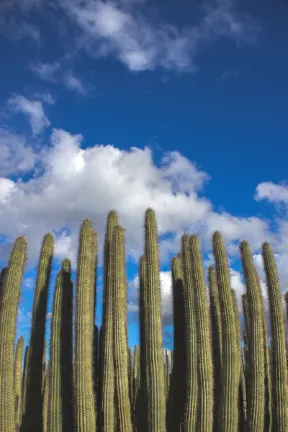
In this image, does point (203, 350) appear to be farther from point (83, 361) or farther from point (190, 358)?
point (83, 361)

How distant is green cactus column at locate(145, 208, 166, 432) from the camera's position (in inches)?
261

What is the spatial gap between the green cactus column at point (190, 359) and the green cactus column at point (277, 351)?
1.45 meters

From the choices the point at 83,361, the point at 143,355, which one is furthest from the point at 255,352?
the point at 83,361

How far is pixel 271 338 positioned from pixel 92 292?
3.06 meters

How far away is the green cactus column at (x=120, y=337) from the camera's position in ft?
22.3

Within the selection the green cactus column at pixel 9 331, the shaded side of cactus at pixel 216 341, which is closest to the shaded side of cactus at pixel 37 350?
the green cactus column at pixel 9 331

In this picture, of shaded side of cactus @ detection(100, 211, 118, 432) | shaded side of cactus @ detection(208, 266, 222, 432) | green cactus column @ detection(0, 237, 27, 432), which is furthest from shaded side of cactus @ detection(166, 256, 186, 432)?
green cactus column @ detection(0, 237, 27, 432)

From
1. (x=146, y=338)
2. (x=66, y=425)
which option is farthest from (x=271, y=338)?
(x=66, y=425)

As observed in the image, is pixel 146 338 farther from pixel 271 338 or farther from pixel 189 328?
pixel 271 338

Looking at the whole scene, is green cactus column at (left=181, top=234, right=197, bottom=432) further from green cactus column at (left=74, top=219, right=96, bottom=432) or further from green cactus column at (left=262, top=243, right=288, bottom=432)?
green cactus column at (left=262, top=243, right=288, bottom=432)

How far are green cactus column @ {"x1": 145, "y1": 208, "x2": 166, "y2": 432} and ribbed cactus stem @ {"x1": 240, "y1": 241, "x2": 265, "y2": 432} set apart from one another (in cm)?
138

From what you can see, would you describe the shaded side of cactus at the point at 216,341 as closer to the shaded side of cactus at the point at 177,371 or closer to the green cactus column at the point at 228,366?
the green cactus column at the point at 228,366

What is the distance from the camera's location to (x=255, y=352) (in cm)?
727

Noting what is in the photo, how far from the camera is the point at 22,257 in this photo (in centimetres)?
735
